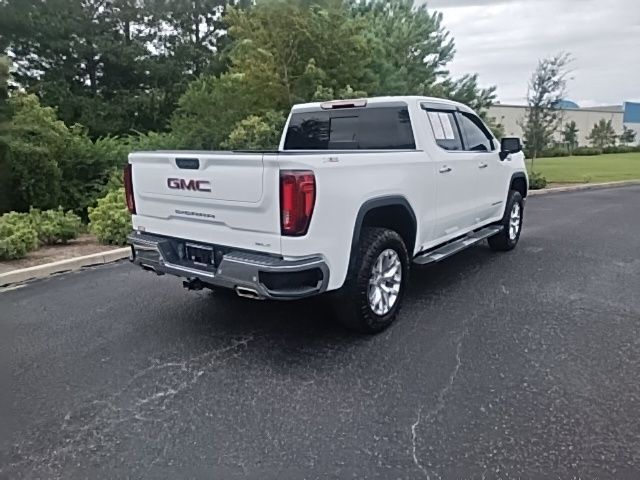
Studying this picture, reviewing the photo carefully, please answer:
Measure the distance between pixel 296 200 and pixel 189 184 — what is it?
999mm

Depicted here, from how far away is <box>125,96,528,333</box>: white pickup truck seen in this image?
3379 millimetres

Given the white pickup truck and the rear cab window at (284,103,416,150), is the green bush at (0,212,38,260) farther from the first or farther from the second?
the rear cab window at (284,103,416,150)

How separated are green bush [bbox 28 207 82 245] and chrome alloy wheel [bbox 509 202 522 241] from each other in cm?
650

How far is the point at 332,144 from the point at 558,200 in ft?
31.6

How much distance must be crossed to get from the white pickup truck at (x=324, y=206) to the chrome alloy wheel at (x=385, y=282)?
0.01m

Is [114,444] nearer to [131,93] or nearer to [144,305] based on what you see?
[144,305]

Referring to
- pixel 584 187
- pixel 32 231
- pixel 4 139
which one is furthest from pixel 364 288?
pixel 584 187

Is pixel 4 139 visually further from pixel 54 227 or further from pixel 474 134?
pixel 474 134

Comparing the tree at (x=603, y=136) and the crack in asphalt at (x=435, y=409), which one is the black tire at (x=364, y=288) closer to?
the crack in asphalt at (x=435, y=409)

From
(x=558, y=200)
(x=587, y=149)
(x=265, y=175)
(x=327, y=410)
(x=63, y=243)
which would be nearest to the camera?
(x=327, y=410)

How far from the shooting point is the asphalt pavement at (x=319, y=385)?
2.62 meters

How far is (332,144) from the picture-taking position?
205 inches

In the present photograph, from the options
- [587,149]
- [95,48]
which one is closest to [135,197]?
[95,48]

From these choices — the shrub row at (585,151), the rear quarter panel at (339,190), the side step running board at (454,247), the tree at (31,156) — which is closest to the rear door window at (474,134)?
the side step running board at (454,247)
